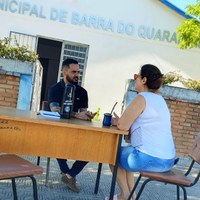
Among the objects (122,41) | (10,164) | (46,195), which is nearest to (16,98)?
(46,195)

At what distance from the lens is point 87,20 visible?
36.0 feet

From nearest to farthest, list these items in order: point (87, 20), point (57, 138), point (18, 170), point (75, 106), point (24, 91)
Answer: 1. point (18, 170)
2. point (57, 138)
3. point (75, 106)
4. point (24, 91)
5. point (87, 20)

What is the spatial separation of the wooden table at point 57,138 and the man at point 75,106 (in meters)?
0.65

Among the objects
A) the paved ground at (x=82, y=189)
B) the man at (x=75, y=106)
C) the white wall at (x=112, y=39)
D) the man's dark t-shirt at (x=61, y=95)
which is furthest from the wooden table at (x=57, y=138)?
the white wall at (x=112, y=39)

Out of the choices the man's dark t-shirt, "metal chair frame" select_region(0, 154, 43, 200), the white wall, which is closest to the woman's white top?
"metal chair frame" select_region(0, 154, 43, 200)

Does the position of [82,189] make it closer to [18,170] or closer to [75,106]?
[75,106]

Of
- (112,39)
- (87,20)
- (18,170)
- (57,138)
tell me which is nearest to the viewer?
(18,170)

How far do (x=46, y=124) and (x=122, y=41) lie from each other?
804 cm

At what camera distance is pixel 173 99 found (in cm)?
759

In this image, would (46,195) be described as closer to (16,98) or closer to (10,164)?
(10,164)

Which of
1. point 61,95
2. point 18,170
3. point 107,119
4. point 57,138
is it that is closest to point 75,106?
point 61,95

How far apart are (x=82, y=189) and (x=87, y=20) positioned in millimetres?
7083

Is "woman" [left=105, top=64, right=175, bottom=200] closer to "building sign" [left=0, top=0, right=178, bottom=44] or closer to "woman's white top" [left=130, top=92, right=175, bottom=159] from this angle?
"woman's white top" [left=130, top=92, right=175, bottom=159]

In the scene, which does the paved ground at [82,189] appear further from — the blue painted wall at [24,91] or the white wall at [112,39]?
the white wall at [112,39]
